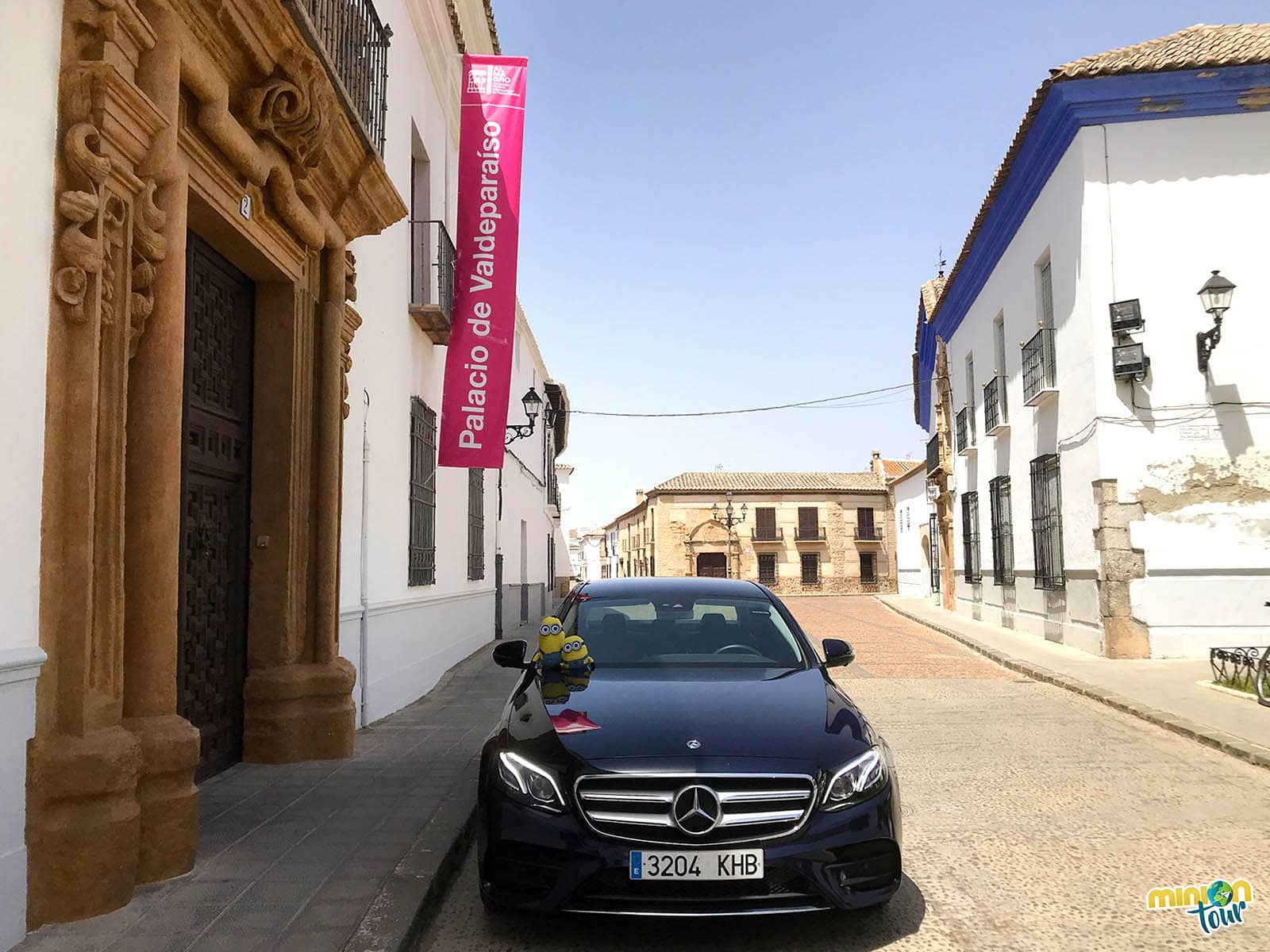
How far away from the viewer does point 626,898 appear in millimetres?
3342

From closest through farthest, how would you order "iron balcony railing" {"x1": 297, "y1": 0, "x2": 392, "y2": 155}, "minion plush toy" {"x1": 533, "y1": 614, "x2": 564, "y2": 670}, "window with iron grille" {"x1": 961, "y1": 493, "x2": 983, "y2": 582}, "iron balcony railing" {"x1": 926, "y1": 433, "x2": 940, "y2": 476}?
"minion plush toy" {"x1": 533, "y1": 614, "x2": 564, "y2": 670} < "iron balcony railing" {"x1": 297, "y1": 0, "x2": 392, "y2": 155} < "window with iron grille" {"x1": 961, "y1": 493, "x2": 983, "y2": 582} < "iron balcony railing" {"x1": 926, "y1": 433, "x2": 940, "y2": 476}

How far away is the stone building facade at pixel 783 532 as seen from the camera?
186 ft

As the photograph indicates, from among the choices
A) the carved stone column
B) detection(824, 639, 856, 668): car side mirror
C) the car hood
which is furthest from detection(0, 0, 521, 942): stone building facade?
detection(824, 639, 856, 668): car side mirror

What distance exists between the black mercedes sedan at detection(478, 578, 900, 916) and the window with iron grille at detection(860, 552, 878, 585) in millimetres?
54319

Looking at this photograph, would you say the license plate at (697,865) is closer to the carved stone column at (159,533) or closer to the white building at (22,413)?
the carved stone column at (159,533)

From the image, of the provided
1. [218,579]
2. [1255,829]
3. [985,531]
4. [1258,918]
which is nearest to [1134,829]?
[1255,829]

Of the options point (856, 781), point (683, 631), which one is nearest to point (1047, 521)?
point (683, 631)

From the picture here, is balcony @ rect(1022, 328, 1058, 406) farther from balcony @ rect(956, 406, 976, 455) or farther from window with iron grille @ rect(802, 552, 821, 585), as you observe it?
window with iron grille @ rect(802, 552, 821, 585)

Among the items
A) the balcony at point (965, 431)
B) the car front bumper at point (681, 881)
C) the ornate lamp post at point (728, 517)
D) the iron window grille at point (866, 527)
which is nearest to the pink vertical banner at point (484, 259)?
the car front bumper at point (681, 881)

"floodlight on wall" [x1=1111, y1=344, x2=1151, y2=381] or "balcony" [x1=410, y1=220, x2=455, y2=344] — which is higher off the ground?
"balcony" [x1=410, y1=220, x2=455, y2=344]

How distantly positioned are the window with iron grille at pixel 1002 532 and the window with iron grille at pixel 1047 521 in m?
2.18

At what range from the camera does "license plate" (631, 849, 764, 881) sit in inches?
131

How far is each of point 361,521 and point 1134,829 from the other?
18.2ft

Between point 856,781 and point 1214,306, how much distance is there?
10928mm
